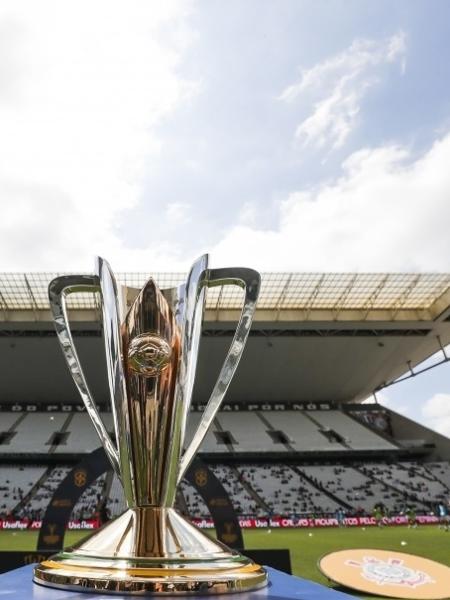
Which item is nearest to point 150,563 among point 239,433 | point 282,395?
point 239,433

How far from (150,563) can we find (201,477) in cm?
417

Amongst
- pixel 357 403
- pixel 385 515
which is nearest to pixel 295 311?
pixel 385 515

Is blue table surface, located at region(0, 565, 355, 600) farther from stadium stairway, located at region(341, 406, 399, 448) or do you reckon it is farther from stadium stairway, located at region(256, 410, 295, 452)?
stadium stairway, located at region(341, 406, 399, 448)

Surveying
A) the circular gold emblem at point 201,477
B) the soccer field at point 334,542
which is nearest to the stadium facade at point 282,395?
the soccer field at point 334,542

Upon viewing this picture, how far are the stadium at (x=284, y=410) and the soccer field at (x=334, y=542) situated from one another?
53cm

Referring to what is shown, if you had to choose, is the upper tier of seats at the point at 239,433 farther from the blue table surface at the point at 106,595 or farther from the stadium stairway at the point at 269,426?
the blue table surface at the point at 106,595

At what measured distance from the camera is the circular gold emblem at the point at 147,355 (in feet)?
10.0

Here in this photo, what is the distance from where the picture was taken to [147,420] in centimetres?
312

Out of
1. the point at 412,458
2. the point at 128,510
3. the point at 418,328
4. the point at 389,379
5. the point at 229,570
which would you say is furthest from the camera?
the point at 389,379

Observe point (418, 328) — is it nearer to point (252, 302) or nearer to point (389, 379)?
point (389, 379)

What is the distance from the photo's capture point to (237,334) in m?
3.71

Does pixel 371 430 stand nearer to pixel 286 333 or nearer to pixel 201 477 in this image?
pixel 286 333

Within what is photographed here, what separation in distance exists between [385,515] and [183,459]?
24.6 metres

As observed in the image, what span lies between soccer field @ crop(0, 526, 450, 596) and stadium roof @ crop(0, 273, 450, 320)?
13933 millimetres
